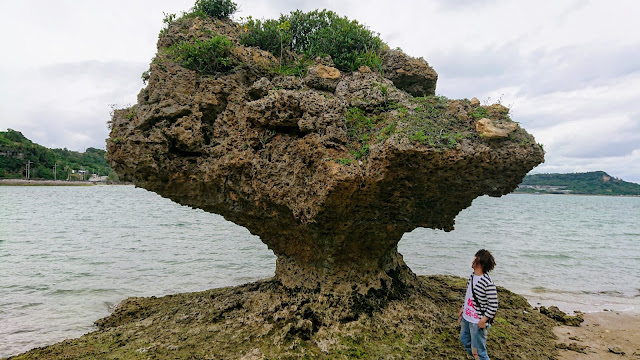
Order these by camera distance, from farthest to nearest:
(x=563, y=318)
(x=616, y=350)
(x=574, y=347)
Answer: (x=563, y=318), (x=616, y=350), (x=574, y=347)

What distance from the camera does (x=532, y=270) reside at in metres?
15.7

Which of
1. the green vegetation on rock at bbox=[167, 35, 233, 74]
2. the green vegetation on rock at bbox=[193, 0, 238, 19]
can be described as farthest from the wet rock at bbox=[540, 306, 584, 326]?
the green vegetation on rock at bbox=[193, 0, 238, 19]

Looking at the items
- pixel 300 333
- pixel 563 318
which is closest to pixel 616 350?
pixel 563 318

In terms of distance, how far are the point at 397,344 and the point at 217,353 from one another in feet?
8.80

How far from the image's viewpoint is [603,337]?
26.0 ft

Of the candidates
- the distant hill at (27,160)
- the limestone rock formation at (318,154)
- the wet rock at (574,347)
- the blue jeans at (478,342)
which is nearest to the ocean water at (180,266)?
the wet rock at (574,347)

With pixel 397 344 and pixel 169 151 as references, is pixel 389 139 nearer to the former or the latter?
pixel 397 344

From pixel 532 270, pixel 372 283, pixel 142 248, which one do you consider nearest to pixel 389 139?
pixel 372 283

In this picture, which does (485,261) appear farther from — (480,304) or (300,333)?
(300,333)

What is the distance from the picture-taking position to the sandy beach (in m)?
6.91

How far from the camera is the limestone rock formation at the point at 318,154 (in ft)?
18.4

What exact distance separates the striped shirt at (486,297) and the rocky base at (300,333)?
122 centimetres

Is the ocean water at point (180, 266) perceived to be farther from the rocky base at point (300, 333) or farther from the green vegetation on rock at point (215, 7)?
the green vegetation on rock at point (215, 7)

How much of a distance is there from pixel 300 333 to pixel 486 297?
2.79 meters
